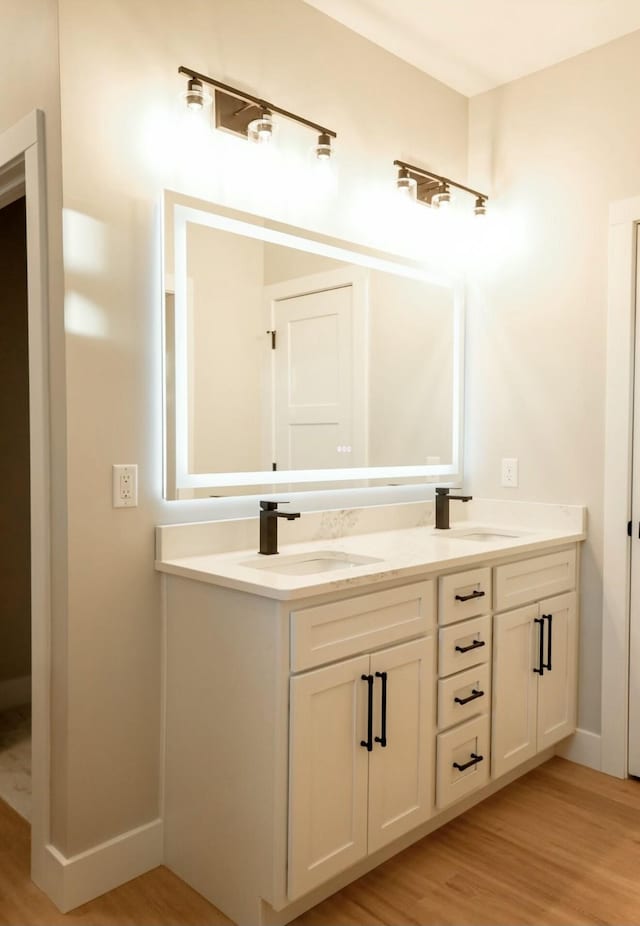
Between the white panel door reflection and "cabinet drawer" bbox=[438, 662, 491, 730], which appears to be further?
the white panel door reflection

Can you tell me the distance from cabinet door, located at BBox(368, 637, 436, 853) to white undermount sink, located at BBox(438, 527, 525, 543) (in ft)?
2.48

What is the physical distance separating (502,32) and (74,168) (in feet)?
5.49

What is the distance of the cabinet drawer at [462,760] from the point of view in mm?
2117

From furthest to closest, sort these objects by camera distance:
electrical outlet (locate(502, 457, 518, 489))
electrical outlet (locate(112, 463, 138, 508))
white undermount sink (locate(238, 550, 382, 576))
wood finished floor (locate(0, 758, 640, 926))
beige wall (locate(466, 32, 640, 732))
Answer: electrical outlet (locate(502, 457, 518, 489)) < beige wall (locate(466, 32, 640, 732)) < white undermount sink (locate(238, 550, 382, 576)) < electrical outlet (locate(112, 463, 138, 508)) < wood finished floor (locate(0, 758, 640, 926))

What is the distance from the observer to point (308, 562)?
2.24 meters

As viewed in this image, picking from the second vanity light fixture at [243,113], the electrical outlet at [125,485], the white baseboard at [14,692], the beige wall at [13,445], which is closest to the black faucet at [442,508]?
the electrical outlet at [125,485]

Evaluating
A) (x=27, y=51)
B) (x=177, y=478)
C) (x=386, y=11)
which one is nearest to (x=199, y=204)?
(x=27, y=51)

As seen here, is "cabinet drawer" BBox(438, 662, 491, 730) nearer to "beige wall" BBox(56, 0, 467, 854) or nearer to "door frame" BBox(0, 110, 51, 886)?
A: "beige wall" BBox(56, 0, 467, 854)

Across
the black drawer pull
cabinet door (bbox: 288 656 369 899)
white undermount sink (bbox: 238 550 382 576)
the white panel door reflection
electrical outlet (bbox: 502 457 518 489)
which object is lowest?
cabinet door (bbox: 288 656 369 899)

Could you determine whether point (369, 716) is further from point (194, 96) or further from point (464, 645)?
point (194, 96)

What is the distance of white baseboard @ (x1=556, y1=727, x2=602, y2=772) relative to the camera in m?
2.68

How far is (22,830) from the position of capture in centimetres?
224

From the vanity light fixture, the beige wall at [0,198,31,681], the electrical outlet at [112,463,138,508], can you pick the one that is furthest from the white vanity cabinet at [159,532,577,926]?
the beige wall at [0,198,31,681]

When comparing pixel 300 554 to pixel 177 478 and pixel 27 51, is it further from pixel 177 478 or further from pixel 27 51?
pixel 27 51
